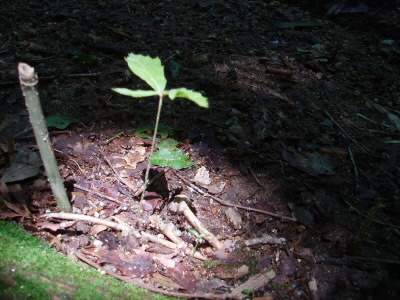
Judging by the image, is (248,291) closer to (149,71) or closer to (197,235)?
(197,235)

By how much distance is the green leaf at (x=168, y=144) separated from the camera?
2342mm

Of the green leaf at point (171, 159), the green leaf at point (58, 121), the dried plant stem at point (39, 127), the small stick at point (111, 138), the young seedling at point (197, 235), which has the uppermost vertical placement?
the dried plant stem at point (39, 127)

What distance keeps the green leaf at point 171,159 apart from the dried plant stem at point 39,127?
2.13 feet

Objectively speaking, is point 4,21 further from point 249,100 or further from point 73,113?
point 249,100

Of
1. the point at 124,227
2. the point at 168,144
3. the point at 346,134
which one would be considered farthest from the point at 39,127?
the point at 346,134

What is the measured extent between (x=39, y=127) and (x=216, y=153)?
1253 millimetres

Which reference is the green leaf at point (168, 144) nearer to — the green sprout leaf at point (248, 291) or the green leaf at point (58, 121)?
the green leaf at point (58, 121)

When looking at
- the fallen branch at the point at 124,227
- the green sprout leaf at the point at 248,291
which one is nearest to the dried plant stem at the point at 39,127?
the fallen branch at the point at 124,227

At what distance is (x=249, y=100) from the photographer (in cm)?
278

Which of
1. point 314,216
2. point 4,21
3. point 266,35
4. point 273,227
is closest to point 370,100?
point 266,35

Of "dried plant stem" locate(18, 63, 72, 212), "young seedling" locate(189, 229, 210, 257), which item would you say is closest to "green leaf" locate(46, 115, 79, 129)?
"dried plant stem" locate(18, 63, 72, 212)

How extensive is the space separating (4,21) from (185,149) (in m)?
2.30

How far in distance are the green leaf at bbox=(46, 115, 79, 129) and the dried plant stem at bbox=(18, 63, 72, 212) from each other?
0.73m

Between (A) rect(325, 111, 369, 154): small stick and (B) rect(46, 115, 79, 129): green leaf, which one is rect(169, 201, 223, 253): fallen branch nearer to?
(B) rect(46, 115, 79, 129): green leaf
